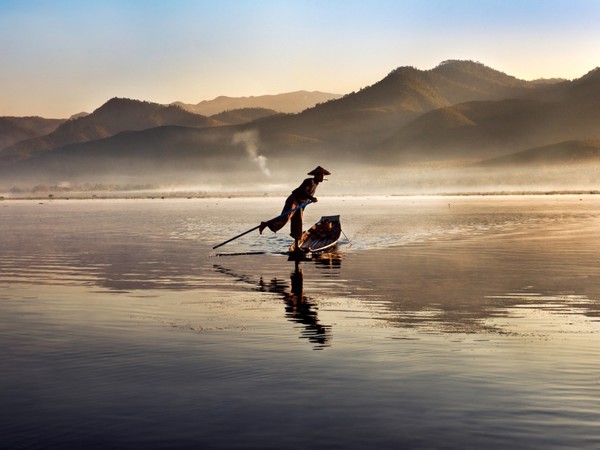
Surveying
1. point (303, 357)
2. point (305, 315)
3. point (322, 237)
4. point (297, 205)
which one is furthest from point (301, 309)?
point (322, 237)

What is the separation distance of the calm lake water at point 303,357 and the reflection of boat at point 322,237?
758 cm

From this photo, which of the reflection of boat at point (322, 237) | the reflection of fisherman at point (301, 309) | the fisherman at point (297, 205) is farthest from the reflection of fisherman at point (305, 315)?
the reflection of boat at point (322, 237)

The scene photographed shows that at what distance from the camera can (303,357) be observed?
1467 centimetres

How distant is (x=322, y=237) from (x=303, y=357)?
28.5 m

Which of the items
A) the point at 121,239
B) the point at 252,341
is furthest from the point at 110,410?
the point at 121,239

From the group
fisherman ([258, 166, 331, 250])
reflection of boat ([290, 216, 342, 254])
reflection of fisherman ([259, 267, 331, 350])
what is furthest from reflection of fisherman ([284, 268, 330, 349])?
reflection of boat ([290, 216, 342, 254])

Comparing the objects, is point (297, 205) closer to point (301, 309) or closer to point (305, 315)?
point (301, 309)

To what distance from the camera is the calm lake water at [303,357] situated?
10734 millimetres

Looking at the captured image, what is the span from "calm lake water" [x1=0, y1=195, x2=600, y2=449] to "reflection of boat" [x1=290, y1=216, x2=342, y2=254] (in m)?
7.58

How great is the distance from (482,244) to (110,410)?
108ft

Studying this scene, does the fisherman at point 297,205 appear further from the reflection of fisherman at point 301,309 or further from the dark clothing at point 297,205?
the reflection of fisherman at point 301,309

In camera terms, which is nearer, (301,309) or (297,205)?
(301,309)

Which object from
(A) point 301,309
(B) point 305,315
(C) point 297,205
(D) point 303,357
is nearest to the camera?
(D) point 303,357

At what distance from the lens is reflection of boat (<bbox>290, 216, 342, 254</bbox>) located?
129 ft
